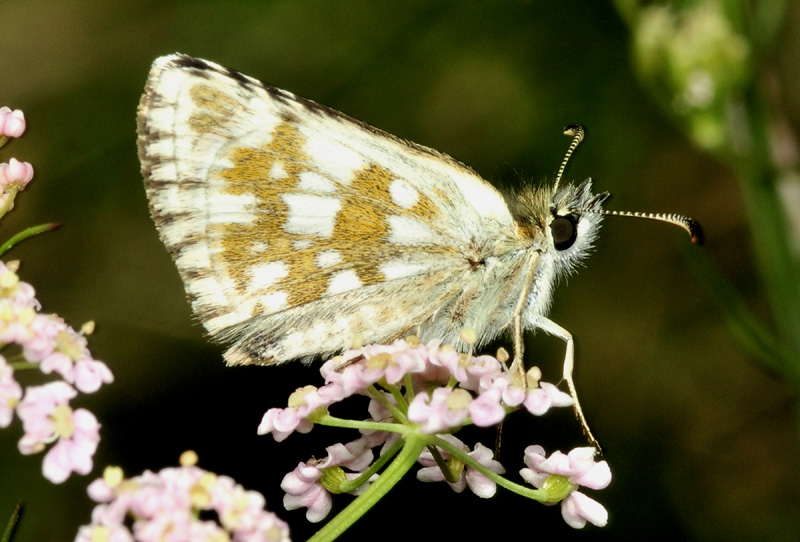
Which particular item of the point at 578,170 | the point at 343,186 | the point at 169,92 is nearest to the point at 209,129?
the point at 169,92

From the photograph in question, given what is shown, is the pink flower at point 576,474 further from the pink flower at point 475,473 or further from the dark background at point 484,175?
the dark background at point 484,175

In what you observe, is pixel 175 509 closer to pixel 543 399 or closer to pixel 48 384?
pixel 48 384

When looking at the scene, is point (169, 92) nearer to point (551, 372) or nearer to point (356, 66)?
point (356, 66)

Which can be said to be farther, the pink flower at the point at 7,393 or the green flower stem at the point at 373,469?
the green flower stem at the point at 373,469

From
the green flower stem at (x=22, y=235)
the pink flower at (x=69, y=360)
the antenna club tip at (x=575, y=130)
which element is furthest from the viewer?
the antenna club tip at (x=575, y=130)

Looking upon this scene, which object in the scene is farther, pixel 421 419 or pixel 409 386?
pixel 409 386

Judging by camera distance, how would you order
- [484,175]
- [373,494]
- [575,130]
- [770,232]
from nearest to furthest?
[373,494], [770,232], [575,130], [484,175]

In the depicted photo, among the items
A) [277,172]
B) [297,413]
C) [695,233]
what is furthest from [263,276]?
[695,233]

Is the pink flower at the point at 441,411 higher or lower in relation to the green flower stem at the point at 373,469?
higher

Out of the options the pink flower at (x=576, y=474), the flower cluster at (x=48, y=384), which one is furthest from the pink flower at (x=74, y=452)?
the pink flower at (x=576, y=474)
